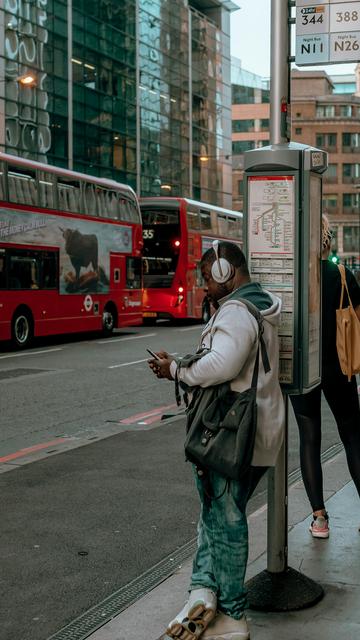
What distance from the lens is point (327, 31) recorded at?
542 cm

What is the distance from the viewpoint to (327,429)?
9133 mm

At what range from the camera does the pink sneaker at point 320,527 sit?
16.4 ft

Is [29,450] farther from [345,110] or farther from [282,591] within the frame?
[345,110]

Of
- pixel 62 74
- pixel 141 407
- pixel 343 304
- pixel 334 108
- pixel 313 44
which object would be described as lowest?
pixel 141 407

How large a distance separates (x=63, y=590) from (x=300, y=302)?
1905 mm

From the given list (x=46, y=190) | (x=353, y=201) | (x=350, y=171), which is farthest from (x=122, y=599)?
(x=350, y=171)

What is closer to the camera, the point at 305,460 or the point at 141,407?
the point at 305,460

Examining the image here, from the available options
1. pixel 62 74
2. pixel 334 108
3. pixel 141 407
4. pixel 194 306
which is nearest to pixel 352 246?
pixel 334 108

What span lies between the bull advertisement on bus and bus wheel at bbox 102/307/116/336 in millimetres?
627

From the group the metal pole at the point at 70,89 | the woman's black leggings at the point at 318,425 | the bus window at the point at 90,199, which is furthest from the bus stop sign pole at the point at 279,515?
the metal pole at the point at 70,89

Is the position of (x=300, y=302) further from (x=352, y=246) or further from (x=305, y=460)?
(x=352, y=246)

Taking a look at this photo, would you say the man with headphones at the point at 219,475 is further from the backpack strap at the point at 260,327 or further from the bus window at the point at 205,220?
the bus window at the point at 205,220

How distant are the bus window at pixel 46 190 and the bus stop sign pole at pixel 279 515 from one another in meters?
16.4

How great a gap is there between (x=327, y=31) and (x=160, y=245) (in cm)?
2217
